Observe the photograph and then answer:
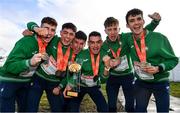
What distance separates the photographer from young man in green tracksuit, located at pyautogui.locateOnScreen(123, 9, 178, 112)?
6.38 m

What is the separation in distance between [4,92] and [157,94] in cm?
259

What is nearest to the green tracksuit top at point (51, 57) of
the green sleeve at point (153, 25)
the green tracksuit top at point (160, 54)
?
the green tracksuit top at point (160, 54)

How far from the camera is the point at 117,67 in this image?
7.86 m

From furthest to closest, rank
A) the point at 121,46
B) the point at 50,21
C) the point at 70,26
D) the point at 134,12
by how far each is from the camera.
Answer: the point at 121,46 < the point at 70,26 < the point at 50,21 < the point at 134,12

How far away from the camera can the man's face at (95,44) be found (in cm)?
741

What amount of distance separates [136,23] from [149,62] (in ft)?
2.36

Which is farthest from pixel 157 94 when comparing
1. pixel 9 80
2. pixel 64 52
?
pixel 9 80

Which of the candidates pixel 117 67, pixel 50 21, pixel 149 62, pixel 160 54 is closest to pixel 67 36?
pixel 50 21

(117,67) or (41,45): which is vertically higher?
(41,45)

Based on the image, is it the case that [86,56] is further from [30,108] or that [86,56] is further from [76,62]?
[30,108]

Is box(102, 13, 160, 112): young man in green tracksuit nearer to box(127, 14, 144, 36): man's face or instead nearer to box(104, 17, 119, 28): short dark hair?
box(104, 17, 119, 28): short dark hair

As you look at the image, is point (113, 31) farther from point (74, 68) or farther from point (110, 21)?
point (74, 68)

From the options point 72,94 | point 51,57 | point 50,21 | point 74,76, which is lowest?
point 72,94

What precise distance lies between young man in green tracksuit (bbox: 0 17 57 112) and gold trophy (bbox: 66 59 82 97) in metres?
0.65
